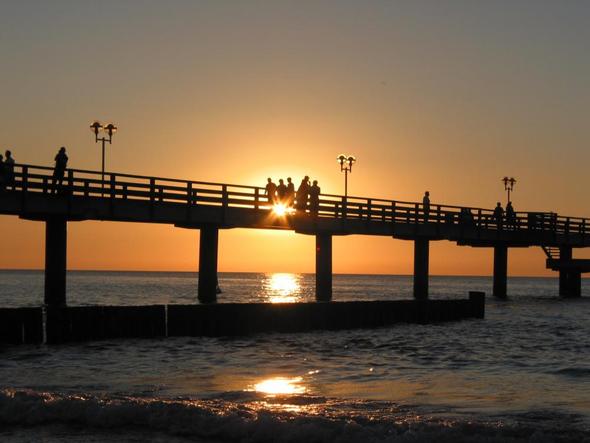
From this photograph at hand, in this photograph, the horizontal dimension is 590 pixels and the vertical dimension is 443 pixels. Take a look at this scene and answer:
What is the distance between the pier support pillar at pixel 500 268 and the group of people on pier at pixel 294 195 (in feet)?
64.5

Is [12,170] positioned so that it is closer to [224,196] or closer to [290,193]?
[224,196]

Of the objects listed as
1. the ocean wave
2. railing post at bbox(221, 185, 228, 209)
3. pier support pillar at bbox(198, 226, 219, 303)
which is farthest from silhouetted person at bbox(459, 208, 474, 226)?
the ocean wave

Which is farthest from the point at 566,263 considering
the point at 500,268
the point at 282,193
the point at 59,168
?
the point at 59,168

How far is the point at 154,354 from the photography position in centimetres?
2244

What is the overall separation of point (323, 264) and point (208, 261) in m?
6.60

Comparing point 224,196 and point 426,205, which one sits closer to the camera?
point 224,196

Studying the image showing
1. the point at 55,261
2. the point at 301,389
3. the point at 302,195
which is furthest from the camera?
the point at 302,195

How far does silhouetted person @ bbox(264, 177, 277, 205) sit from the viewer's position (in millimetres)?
41000

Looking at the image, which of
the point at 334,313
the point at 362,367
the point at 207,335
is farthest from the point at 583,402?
the point at 334,313

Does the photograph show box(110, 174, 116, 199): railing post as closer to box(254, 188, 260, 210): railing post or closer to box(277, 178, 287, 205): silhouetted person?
box(254, 188, 260, 210): railing post

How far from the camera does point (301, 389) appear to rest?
16.6 metres

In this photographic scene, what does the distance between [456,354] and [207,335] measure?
7.75 metres

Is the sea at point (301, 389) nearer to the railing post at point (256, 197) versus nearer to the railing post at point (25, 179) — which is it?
the railing post at point (25, 179)

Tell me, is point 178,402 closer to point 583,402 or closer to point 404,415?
point 404,415
